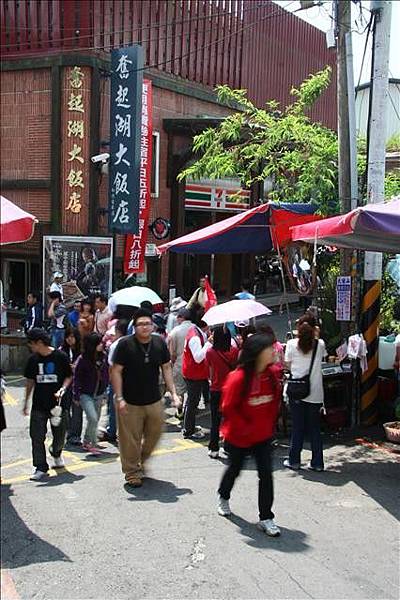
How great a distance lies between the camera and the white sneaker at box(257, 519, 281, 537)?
4711 millimetres

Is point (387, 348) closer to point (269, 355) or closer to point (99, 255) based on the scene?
point (269, 355)

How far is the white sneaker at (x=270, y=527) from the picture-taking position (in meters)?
4.71

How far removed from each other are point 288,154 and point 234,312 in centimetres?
396

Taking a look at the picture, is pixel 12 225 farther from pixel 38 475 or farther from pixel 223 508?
pixel 38 475

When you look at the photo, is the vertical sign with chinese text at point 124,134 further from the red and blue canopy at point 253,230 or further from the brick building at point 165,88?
the red and blue canopy at point 253,230

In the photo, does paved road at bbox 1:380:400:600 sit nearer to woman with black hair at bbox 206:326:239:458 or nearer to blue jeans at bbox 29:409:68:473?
blue jeans at bbox 29:409:68:473

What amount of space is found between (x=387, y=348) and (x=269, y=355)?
3.96m

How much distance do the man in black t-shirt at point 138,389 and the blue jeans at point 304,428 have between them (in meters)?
1.58

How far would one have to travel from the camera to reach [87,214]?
44.6 ft

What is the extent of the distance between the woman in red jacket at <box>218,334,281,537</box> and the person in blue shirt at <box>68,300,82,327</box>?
7.07 ft

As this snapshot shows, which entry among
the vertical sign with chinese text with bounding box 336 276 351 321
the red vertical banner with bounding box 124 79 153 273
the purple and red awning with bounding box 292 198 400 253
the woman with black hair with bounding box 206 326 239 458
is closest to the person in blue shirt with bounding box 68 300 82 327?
the woman with black hair with bounding box 206 326 239 458

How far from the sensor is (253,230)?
9.41 metres

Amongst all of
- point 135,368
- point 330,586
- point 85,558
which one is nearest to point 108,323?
point 135,368

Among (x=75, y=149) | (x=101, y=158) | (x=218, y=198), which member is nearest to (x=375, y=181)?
(x=101, y=158)
